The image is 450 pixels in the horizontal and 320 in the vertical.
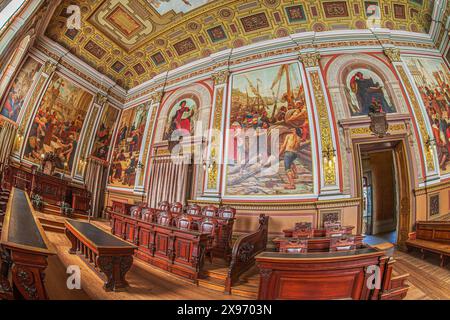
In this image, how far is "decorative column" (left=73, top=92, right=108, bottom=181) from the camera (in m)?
10.7

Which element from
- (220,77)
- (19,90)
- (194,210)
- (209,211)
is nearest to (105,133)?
(19,90)

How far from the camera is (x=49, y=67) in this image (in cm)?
951

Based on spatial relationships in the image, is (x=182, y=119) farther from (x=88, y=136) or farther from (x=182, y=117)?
(x=88, y=136)

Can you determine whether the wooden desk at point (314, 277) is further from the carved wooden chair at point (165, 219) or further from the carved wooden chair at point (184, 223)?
the carved wooden chair at point (165, 219)

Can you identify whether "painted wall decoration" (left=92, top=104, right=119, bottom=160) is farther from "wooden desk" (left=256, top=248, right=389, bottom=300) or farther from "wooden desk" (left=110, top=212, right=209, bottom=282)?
"wooden desk" (left=256, top=248, right=389, bottom=300)

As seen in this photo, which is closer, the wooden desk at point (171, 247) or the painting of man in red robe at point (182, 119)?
the wooden desk at point (171, 247)

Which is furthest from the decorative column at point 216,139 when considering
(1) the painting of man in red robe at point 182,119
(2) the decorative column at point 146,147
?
(2) the decorative column at point 146,147

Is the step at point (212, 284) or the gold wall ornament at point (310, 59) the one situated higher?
the gold wall ornament at point (310, 59)

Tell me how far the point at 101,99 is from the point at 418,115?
13.7 meters

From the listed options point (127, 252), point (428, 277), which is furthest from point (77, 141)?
point (428, 277)

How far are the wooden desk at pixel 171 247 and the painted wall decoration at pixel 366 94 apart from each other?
6.75 metres

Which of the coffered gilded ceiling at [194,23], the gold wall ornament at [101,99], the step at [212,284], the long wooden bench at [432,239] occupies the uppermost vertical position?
the coffered gilded ceiling at [194,23]

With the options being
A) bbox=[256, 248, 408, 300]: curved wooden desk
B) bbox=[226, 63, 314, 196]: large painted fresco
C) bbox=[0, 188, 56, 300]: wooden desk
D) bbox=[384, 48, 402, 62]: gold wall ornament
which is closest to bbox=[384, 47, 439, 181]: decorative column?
bbox=[384, 48, 402, 62]: gold wall ornament

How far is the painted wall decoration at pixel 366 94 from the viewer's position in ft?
23.3
